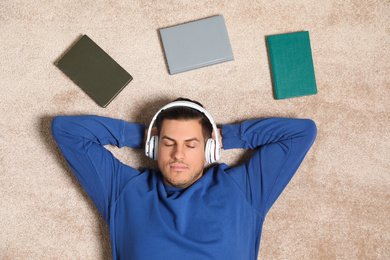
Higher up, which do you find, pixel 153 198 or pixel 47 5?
pixel 47 5

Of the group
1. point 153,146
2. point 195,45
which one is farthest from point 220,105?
point 153,146

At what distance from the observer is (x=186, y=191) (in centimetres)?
128

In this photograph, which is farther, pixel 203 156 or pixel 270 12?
pixel 270 12

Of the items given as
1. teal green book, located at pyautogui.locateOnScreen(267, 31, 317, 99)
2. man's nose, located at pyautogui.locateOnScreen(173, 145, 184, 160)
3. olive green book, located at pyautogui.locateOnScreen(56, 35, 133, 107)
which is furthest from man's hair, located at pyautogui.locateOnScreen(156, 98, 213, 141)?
teal green book, located at pyautogui.locateOnScreen(267, 31, 317, 99)

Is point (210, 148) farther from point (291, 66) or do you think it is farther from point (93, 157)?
point (291, 66)

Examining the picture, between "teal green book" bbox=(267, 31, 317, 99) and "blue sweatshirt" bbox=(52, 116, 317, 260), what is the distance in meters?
0.20

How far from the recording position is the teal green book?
4.94ft

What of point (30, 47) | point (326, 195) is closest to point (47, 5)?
point (30, 47)

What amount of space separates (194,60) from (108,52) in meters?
0.41

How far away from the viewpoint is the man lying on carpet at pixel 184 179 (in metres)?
1.22

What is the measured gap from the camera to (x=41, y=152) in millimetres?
1501

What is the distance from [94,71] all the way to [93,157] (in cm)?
42

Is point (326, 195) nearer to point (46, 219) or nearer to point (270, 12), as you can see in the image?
point (270, 12)

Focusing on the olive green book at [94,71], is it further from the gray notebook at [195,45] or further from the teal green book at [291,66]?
the teal green book at [291,66]
